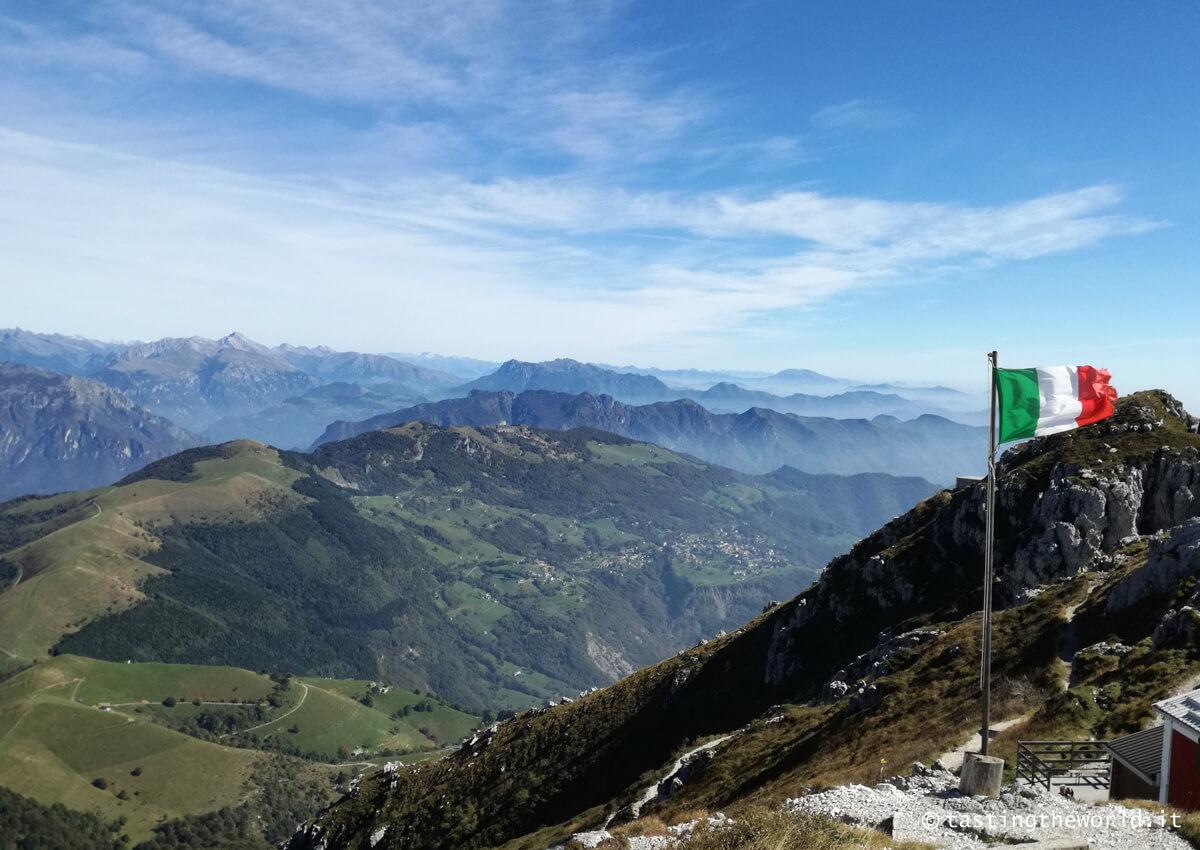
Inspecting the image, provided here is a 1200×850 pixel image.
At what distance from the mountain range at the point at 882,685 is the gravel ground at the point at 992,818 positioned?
1.44ft

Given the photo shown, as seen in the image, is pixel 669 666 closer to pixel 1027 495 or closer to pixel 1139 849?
pixel 1027 495

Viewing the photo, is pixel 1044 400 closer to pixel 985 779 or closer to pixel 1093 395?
pixel 1093 395

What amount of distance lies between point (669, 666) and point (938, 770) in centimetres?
7808

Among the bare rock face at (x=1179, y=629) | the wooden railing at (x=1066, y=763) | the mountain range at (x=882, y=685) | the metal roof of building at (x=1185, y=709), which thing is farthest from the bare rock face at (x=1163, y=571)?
the metal roof of building at (x=1185, y=709)

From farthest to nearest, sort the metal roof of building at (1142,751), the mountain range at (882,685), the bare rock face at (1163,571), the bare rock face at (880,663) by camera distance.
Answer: the bare rock face at (880,663)
the bare rock face at (1163,571)
the mountain range at (882,685)
the metal roof of building at (1142,751)

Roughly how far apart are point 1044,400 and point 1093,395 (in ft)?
7.07

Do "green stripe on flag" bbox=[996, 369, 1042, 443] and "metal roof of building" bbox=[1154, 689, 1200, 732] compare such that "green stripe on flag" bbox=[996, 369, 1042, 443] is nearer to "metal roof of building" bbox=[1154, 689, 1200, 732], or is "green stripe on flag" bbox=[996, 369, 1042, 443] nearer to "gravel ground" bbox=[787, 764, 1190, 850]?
"metal roof of building" bbox=[1154, 689, 1200, 732]

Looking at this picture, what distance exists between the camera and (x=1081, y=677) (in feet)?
135

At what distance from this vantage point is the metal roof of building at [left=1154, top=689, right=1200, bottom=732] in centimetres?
2578

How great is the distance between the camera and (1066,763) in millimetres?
30203

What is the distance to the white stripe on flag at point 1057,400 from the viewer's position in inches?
1012

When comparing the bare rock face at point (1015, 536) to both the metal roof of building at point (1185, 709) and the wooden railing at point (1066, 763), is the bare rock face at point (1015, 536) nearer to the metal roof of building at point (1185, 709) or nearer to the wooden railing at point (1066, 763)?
the wooden railing at point (1066, 763)

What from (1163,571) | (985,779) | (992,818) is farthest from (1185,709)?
(1163,571)

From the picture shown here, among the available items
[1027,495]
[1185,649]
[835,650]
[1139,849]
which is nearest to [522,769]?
[835,650]
